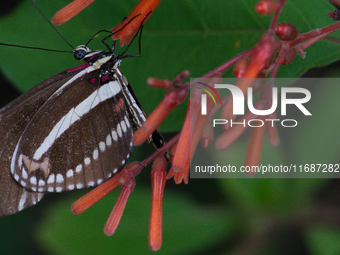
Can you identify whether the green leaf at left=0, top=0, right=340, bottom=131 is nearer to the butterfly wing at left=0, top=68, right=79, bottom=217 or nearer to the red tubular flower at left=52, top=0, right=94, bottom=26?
the butterfly wing at left=0, top=68, right=79, bottom=217

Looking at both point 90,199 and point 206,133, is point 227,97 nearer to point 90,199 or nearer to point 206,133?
point 206,133

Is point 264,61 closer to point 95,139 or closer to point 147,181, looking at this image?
point 95,139

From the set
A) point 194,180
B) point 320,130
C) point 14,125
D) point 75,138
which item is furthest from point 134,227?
point 320,130

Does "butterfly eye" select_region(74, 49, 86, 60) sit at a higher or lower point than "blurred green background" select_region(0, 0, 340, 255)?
higher

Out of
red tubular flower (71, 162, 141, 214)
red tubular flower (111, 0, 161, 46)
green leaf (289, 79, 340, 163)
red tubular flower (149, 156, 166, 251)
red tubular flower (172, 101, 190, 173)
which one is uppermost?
red tubular flower (111, 0, 161, 46)

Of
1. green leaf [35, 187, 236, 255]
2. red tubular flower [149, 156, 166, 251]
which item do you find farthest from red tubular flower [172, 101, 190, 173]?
green leaf [35, 187, 236, 255]

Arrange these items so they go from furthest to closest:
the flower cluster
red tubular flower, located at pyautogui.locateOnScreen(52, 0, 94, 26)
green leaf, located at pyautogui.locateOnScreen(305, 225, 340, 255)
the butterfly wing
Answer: green leaf, located at pyautogui.locateOnScreen(305, 225, 340, 255)
the butterfly wing
red tubular flower, located at pyautogui.locateOnScreen(52, 0, 94, 26)
the flower cluster

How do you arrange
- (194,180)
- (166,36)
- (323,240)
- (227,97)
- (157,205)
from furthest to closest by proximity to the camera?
1. (194,180)
2. (323,240)
3. (166,36)
4. (157,205)
5. (227,97)
